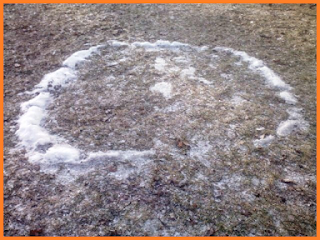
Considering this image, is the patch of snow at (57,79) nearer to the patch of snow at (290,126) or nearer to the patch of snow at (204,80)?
the patch of snow at (204,80)

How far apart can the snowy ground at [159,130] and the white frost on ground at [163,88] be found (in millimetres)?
14

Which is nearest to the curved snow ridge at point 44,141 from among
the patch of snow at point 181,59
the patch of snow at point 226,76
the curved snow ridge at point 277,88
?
the curved snow ridge at point 277,88

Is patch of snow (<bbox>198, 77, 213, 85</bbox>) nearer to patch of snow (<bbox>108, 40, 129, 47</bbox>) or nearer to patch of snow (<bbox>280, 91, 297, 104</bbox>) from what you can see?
patch of snow (<bbox>280, 91, 297, 104</bbox>)

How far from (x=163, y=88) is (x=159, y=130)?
35.6 inches

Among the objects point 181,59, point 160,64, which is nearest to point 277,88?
point 181,59

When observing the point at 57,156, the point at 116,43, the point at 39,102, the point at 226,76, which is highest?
the point at 116,43

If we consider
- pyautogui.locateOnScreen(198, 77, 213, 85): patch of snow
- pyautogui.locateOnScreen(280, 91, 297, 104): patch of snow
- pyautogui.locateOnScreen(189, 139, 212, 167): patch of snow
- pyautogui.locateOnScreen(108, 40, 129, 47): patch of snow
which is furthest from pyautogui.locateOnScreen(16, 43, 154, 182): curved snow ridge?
pyautogui.locateOnScreen(280, 91, 297, 104): patch of snow

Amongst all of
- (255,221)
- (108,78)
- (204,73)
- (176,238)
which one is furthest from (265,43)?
(176,238)

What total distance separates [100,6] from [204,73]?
314 cm

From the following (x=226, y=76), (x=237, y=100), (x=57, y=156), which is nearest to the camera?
(x=57, y=156)

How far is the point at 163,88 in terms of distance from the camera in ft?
13.8

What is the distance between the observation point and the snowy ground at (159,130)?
2.63 meters

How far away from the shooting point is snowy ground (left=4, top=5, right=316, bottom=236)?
2.63 metres

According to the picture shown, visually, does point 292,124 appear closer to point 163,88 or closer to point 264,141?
point 264,141
